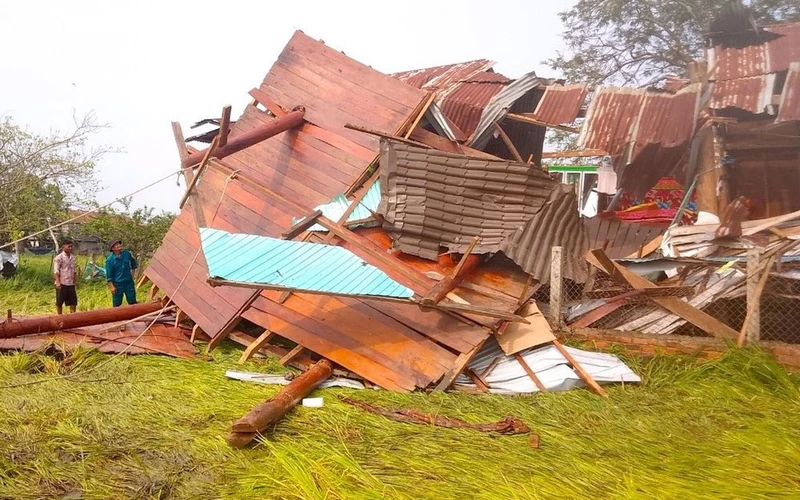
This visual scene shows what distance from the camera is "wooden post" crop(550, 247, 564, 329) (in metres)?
5.99

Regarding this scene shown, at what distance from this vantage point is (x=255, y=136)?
7.42 metres

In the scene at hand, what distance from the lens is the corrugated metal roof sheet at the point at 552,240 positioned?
20.5 ft

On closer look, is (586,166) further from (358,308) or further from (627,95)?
(358,308)

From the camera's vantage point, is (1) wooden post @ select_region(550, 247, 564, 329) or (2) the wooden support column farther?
(1) wooden post @ select_region(550, 247, 564, 329)

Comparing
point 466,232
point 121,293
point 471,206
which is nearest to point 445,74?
point 471,206

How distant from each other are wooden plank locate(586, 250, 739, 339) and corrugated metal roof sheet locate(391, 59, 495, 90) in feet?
21.5

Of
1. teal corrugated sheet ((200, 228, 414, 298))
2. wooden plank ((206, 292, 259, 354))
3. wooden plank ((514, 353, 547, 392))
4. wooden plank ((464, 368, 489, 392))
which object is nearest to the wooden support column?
wooden plank ((514, 353, 547, 392))

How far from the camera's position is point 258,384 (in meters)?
5.34

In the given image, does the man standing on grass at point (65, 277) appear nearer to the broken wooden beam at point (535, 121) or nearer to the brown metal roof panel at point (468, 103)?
the brown metal roof panel at point (468, 103)

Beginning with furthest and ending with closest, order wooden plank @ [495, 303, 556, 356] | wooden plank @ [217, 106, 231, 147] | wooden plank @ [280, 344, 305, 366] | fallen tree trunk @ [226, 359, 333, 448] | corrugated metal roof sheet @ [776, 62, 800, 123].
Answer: corrugated metal roof sheet @ [776, 62, 800, 123]
wooden plank @ [217, 106, 231, 147]
wooden plank @ [280, 344, 305, 366]
wooden plank @ [495, 303, 556, 356]
fallen tree trunk @ [226, 359, 333, 448]

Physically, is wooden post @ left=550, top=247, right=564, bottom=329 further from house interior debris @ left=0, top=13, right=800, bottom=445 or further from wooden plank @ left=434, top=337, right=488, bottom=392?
wooden plank @ left=434, top=337, right=488, bottom=392

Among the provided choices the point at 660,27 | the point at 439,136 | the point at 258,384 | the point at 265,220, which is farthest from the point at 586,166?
the point at 258,384

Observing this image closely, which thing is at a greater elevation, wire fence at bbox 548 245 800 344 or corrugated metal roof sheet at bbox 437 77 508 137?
corrugated metal roof sheet at bbox 437 77 508 137

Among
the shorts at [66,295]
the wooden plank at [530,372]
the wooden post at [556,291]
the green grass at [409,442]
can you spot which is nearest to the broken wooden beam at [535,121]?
the wooden post at [556,291]
